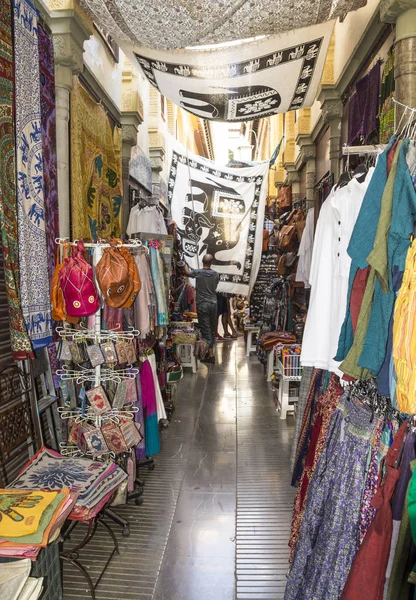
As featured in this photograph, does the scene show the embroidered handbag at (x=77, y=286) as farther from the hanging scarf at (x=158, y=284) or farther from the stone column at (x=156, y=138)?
the stone column at (x=156, y=138)

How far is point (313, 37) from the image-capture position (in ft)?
10.3

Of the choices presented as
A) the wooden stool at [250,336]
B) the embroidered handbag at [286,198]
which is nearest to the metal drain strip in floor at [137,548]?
the wooden stool at [250,336]

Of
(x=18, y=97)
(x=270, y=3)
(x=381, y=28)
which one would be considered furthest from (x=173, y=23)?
(x=381, y=28)

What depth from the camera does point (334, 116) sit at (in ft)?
15.8

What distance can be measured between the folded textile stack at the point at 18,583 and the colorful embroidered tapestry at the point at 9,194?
1.33 metres

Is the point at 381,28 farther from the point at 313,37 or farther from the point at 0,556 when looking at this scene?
the point at 0,556

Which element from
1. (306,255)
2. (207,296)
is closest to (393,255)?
(306,255)

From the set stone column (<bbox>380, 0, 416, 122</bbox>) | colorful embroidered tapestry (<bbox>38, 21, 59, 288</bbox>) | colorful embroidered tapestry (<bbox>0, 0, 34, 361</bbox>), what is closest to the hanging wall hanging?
stone column (<bbox>380, 0, 416, 122</bbox>)

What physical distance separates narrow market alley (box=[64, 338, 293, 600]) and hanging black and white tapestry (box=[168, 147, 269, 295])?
271 cm

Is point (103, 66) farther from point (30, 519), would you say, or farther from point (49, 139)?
point (30, 519)

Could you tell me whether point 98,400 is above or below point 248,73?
below

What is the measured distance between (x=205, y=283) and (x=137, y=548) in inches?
202

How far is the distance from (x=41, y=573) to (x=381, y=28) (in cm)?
399

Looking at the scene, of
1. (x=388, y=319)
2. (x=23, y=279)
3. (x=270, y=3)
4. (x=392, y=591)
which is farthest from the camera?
(x=23, y=279)
